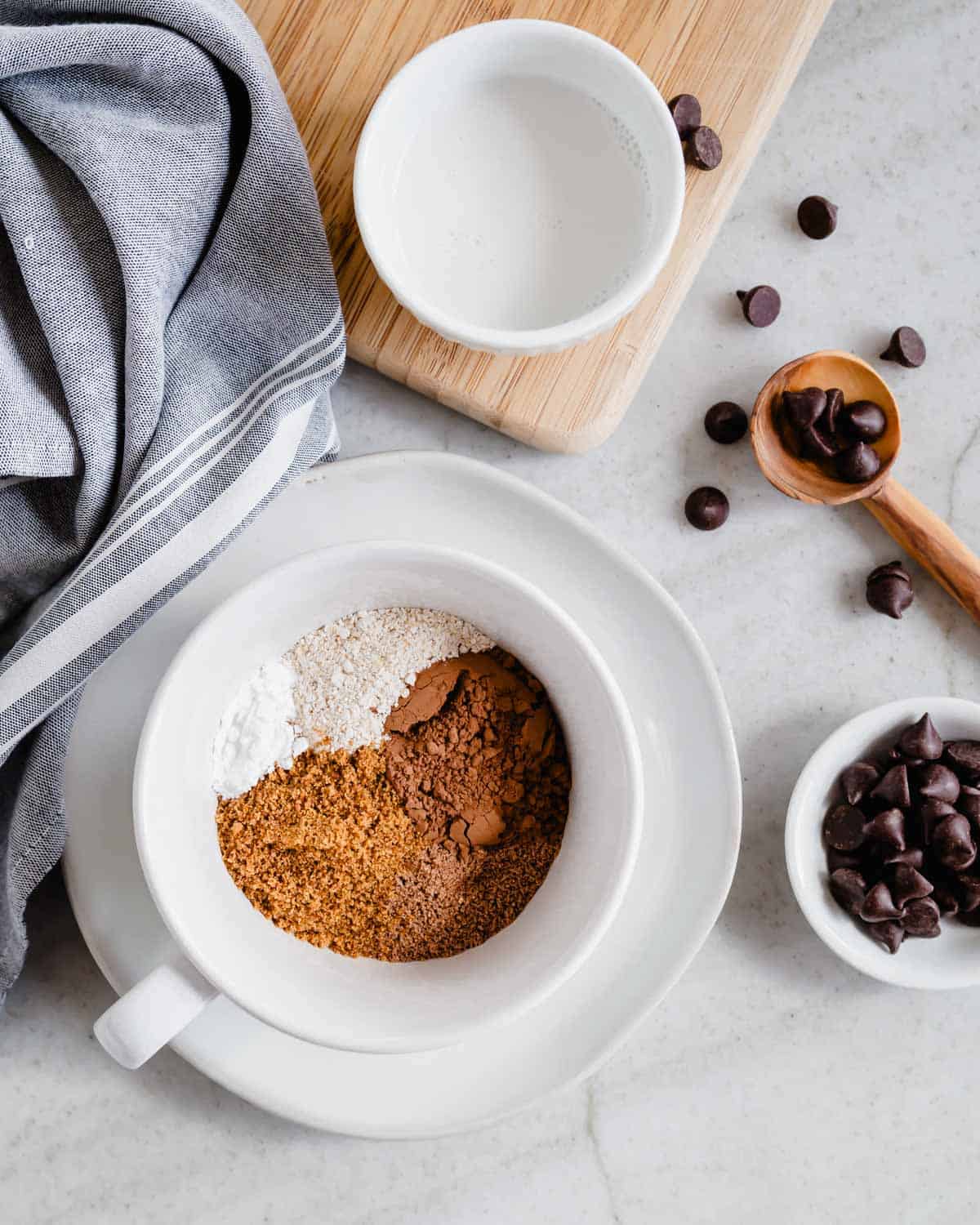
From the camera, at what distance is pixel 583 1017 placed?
1.09 meters

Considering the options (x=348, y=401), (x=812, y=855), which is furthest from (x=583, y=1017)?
(x=348, y=401)

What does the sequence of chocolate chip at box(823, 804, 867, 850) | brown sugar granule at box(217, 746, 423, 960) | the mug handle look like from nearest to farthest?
the mug handle < brown sugar granule at box(217, 746, 423, 960) < chocolate chip at box(823, 804, 867, 850)

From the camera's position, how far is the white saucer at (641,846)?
1.07 m

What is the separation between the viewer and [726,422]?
45.4 inches

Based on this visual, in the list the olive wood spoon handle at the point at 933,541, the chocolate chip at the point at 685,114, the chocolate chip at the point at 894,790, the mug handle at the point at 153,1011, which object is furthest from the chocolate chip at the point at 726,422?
the mug handle at the point at 153,1011

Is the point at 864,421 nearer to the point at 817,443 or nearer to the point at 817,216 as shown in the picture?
the point at 817,443

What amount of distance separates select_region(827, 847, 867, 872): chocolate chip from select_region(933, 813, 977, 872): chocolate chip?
86mm

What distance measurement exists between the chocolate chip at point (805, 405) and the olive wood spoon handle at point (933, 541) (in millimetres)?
115

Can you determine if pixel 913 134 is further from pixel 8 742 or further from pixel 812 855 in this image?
pixel 8 742

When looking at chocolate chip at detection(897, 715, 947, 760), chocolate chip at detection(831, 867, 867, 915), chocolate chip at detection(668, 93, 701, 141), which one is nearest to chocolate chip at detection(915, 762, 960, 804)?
chocolate chip at detection(897, 715, 947, 760)

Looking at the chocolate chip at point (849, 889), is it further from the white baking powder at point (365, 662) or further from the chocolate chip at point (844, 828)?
the white baking powder at point (365, 662)

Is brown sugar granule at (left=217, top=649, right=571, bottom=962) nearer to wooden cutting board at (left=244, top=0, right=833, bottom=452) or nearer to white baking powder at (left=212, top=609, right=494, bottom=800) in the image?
white baking powder at (left=212, top=609, right=494, bottom=800)

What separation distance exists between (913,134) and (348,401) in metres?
0.69

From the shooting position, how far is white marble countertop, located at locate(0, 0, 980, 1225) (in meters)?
1.18
